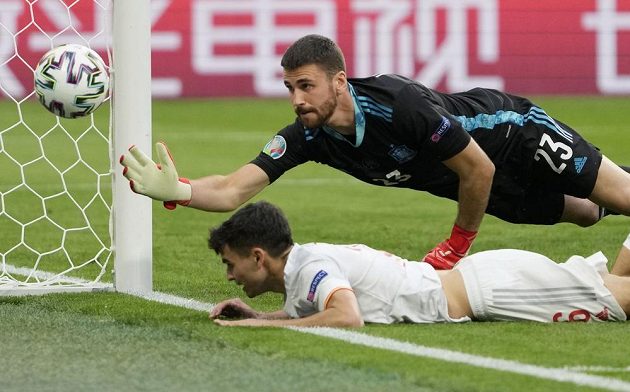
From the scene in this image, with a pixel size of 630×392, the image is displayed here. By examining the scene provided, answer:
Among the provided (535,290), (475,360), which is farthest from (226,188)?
(475,360)

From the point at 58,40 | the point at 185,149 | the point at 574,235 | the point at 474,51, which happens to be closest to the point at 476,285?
the point at 574,235

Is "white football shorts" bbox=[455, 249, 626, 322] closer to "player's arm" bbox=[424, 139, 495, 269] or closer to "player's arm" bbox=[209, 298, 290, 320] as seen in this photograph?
"player's arm" bbox=[424, 139, 495, 269]

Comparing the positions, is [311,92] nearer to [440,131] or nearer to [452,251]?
[440,131]

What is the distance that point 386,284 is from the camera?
223 inches

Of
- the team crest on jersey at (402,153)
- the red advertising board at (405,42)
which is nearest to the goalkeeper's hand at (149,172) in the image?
the team crest on jersey at (402,153)

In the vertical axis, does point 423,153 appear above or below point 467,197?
above

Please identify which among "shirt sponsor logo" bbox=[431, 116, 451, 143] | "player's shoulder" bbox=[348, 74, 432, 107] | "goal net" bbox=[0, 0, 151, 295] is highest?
"player's shoulder" bbox=[348, 74, 432, 107]

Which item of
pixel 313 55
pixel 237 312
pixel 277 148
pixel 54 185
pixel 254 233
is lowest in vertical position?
pixel 54 185

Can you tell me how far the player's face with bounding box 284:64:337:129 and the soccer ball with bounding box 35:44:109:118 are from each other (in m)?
1.08

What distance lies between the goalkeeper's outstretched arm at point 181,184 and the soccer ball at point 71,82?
0.69 m

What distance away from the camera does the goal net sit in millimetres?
7039

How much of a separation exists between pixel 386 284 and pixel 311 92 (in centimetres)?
92

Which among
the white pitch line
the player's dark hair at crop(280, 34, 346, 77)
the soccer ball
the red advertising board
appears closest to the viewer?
the white pitch line

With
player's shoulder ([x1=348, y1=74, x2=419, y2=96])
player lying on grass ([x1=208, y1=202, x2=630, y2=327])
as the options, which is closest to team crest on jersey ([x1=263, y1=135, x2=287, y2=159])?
player's shoulder ([x1=348, y1=74, x2=419, y2=96])
